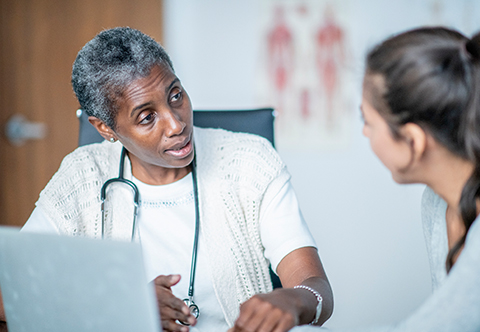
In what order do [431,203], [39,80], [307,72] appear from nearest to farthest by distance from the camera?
[431,203]
[39,80]
[307,72]

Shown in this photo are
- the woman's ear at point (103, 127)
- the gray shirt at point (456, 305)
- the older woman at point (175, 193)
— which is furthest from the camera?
the woman's ear at point (103, 127)

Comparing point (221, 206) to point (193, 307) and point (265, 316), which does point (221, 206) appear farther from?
point (265, 316)

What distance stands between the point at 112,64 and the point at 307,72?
4.42ft

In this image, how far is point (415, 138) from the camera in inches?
26.8

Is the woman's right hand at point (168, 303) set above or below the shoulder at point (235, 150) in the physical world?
below

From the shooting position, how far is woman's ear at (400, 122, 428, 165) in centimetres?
67

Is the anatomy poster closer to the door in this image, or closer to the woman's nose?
the door

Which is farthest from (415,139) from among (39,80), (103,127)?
(39,80)

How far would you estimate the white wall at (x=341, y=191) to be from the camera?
6.95 feet

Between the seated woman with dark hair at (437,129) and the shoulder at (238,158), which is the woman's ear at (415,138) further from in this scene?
the shoulder at (238,158)

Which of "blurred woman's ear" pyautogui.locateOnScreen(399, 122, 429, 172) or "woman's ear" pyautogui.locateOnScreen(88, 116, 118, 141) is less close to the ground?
"blurred woman's ear" pyautogui.locateOnScreen(399, 122, 429, 172)

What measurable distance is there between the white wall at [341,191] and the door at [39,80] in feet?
1.30

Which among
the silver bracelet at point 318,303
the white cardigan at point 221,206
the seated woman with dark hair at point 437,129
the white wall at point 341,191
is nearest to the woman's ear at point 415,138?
the seated woman with dark hair at point 437,129

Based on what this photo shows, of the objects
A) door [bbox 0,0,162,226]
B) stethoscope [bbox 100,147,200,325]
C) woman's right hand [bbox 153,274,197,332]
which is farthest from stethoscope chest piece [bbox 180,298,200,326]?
door [bbox 0,0,162,226]
